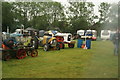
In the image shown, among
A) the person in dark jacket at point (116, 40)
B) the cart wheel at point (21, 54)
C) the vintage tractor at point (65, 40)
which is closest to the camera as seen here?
the person in dark jacket at point (116, 40)

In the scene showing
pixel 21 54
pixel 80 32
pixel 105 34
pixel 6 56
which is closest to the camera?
pixel 105 34

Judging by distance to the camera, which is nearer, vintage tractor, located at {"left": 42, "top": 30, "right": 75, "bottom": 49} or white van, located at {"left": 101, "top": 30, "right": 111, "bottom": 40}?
white van, located at {"left": 101, "top": 30, "right": 111, "bottom": 40}

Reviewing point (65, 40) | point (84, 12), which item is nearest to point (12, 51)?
point (84, 12)

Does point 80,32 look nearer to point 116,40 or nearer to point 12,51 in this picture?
point 12,51

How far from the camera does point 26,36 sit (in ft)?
33.3

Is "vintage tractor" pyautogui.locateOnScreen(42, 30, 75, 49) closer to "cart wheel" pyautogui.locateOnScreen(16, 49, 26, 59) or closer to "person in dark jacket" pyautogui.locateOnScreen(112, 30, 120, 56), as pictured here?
"cart wheel" pyautogui.locateOnScreen(16, 49, 26, 59)

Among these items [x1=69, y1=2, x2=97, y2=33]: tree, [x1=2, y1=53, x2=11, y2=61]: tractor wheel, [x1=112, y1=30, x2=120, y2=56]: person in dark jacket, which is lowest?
[x1=2, y1=53, x2=11, y2=61]: tractor wheel

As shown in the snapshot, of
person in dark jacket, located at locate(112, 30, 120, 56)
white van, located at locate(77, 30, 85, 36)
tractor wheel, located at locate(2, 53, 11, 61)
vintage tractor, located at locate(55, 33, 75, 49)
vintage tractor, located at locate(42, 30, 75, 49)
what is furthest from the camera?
white van, located at locate(77, 30, 85, 36)

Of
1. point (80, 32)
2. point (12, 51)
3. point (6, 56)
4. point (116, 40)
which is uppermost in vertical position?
point (80, 32)

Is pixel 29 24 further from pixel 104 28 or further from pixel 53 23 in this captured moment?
pixel 104 28

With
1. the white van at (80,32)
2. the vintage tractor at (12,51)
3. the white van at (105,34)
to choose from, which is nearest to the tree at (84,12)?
the white van at (105,34)

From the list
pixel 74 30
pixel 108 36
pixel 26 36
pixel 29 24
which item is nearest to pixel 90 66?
pixel 108 36

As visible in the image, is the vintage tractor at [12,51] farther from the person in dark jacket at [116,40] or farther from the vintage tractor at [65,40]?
the person in dark jacket at [116,40]

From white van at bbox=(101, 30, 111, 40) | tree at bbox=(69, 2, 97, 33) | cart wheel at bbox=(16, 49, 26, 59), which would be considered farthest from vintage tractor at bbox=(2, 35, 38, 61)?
white van at bbox=(101, 30, 111, 40)
